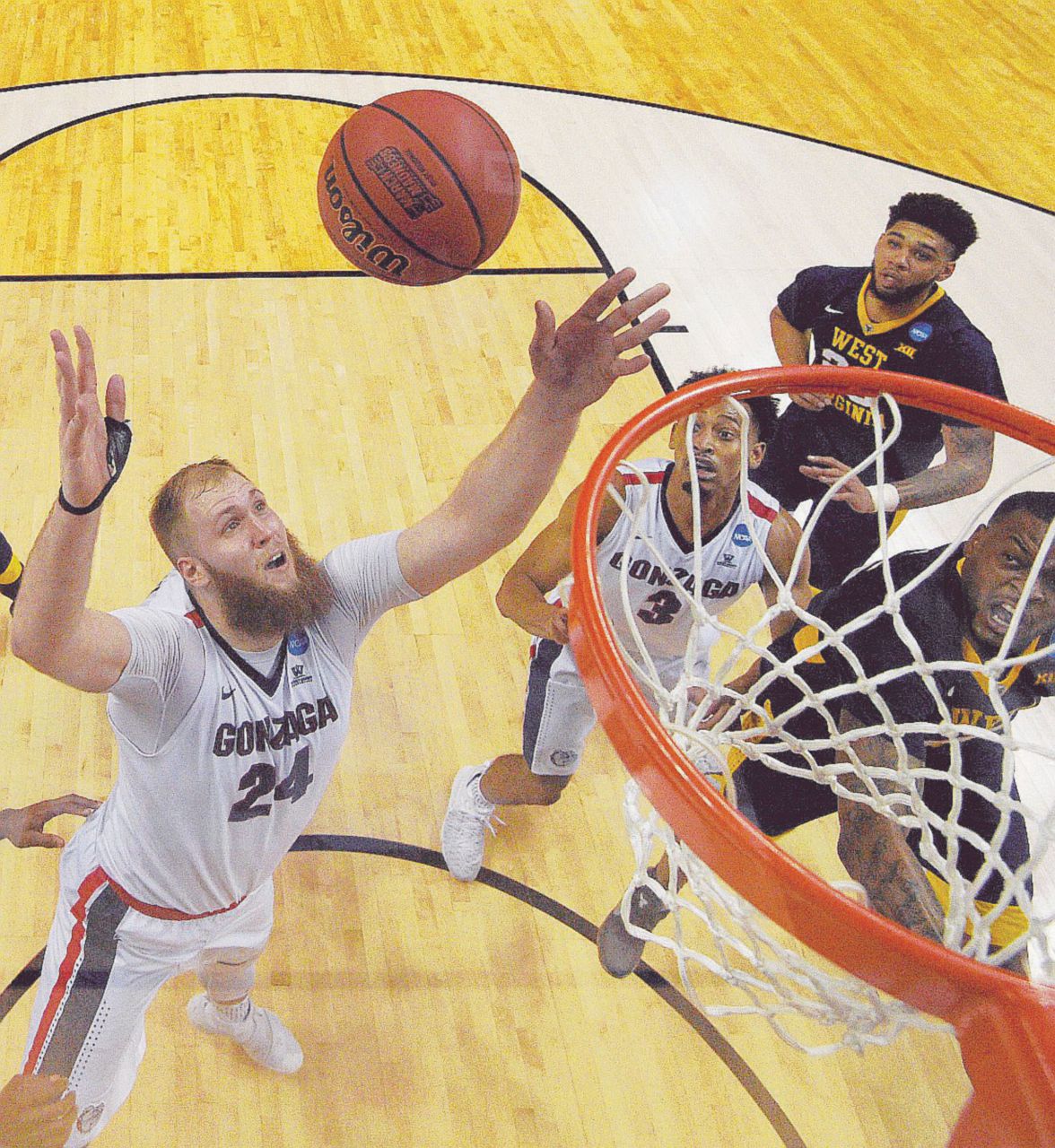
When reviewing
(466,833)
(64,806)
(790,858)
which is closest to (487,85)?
(466,833)

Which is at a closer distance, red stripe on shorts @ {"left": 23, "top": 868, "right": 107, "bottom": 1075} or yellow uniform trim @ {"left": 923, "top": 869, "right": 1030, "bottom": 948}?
yellow uniform trim @ {"left": 923, "top": 869, "right": 1030, "bottom": 948}

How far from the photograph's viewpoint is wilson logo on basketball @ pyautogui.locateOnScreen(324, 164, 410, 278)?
9.12ft

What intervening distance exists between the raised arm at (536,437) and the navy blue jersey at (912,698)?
2.31 ft

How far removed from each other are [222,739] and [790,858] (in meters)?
1.16

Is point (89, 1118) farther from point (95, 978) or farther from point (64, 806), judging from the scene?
point (64, 806)

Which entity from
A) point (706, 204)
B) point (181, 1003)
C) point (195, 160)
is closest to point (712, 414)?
point (181, 1003)

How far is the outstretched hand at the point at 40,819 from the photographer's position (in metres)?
3.09

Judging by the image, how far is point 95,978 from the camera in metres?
2.38

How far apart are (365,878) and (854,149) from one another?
204 inches

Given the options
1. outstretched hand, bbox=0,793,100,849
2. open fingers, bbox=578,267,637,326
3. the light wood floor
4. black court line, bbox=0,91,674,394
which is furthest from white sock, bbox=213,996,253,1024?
black court line, bbox=0,91,674,394

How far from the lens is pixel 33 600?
1911 mm

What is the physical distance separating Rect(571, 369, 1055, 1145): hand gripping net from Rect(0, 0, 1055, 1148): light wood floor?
419mm

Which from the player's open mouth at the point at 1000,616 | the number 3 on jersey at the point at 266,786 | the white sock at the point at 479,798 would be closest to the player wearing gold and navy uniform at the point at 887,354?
the player's open mouth at the point at 1000,616

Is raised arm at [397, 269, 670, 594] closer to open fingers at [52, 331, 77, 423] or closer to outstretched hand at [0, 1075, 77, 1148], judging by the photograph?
open fingers at [52, 331, 77, 423]
